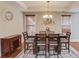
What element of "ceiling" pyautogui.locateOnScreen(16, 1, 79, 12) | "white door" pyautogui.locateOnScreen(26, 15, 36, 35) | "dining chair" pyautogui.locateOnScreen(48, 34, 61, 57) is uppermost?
"ceiling" pyautogui.locateOnScreen(16, 1, 79, 12)

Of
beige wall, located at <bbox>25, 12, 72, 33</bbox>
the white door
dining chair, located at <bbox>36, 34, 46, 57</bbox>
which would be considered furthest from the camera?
the white door

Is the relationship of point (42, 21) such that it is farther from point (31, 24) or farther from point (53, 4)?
point (53, 4)

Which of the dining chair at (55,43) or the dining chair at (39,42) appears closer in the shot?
the dining chair at (55,43)

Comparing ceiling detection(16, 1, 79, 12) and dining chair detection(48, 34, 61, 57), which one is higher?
ceiling detection(16, 1, 79, 12)

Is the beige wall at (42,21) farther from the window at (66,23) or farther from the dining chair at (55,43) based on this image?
the dining chair at (55,43)

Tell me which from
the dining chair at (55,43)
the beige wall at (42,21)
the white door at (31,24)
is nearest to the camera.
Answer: the dining chair at (55,43)

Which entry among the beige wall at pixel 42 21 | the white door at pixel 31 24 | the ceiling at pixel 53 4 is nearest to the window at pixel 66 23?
the beige wall at pixel 42 21

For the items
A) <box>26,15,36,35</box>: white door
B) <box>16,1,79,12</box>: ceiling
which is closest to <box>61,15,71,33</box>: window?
<box>16,1,79,12</box>: ceiling

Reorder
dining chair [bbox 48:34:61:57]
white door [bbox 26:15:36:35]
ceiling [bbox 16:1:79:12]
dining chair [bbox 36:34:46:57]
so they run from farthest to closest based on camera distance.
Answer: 1. white door [bbox 26:15:36:35]
2. ceiling [bbox 16:1:79:12]
3. dining chair [bbox 36:34:46:57]
4. dining chair [bbox 48:34:61:57]

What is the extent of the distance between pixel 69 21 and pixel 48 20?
320cm

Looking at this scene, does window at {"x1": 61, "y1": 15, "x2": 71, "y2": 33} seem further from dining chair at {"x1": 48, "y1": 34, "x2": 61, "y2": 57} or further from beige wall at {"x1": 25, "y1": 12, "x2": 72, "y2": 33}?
dining chair at {"x1": 48, "y1": 34, "x2": 61, "y2": 57}

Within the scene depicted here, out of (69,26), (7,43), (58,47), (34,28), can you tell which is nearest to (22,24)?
(34,28)

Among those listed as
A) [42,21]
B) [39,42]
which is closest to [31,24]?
[42,21]

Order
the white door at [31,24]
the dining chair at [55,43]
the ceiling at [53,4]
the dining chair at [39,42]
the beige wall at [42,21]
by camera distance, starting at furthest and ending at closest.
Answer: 1. the white door at [31,24]
2. the beige wall at [42,21]
3. the ceiling at [53,4]
4. the dining chair at [39,42]
5. the dining chair at [55,43]
